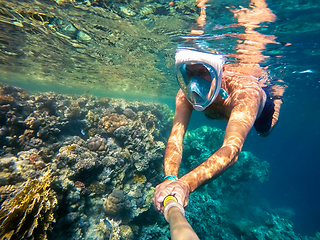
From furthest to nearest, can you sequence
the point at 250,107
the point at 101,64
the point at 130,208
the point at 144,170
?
the point at 101,64
the point at 144,170
the point at 130,208
the point at 250,107

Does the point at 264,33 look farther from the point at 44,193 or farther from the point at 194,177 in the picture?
the point at 44,193

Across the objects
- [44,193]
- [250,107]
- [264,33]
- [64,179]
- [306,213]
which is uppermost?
[264,33]

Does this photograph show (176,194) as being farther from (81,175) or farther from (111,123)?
(111,123)

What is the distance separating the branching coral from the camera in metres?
2.53

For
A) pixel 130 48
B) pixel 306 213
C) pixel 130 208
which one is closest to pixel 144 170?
pixel 130 208

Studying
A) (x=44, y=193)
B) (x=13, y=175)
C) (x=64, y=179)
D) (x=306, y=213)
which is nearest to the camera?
(x=44, y=193)

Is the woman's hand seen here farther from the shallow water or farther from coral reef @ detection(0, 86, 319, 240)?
the shallow water

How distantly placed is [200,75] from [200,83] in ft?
0.58

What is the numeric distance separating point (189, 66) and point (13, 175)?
5117 mm

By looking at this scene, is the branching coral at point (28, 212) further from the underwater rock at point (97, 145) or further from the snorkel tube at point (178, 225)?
the snorkel tube at point (178, 225)

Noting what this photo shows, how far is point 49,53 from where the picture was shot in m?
12.9

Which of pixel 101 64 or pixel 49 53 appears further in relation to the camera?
pixel 101 64

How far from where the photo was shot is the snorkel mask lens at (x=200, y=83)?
2.78 m

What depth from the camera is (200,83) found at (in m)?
2.86
